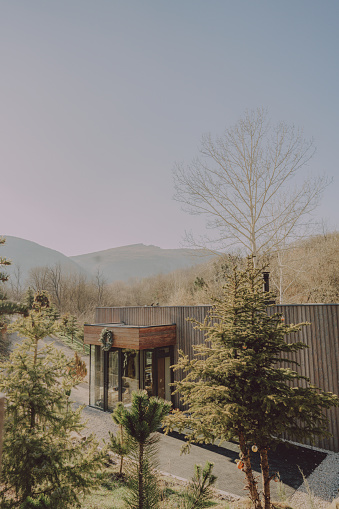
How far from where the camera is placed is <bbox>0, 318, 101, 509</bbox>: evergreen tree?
3.55 metres

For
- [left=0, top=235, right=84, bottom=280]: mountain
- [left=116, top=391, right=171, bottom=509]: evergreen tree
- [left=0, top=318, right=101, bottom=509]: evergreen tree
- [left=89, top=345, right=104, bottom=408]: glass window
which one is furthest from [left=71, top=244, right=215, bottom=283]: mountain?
[left=116, top=391, right=171, bottom=509]: evergreen tree

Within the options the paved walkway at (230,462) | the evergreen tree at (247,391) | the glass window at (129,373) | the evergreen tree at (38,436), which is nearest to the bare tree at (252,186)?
the glass window at (129,373)

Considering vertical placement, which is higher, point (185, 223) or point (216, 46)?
point (216, 46)

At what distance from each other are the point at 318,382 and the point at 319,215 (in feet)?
19.5

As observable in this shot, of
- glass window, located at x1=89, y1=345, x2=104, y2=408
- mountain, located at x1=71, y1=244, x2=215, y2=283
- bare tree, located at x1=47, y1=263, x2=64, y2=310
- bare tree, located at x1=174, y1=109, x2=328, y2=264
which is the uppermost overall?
mountain, located at x1=71, y1=244, x2=215, y2=283

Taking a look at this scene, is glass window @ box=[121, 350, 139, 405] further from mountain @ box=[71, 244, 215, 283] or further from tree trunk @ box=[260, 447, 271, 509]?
mountain @ box=[71, 244, 215, 283]

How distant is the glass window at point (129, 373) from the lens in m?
9.91

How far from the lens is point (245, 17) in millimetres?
7969

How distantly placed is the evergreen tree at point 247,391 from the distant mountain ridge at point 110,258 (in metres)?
106

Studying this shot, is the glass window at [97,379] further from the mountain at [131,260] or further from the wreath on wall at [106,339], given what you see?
the mountain at [131,260]

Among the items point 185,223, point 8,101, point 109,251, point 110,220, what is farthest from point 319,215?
point 109,251

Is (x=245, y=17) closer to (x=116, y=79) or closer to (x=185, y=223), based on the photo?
(x=116, y=79)

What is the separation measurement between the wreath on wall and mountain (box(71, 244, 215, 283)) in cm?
9585

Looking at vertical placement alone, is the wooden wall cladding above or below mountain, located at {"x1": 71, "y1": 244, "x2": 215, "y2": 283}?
below
